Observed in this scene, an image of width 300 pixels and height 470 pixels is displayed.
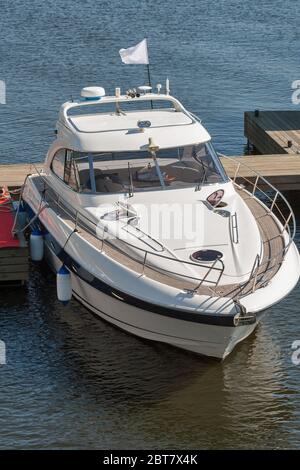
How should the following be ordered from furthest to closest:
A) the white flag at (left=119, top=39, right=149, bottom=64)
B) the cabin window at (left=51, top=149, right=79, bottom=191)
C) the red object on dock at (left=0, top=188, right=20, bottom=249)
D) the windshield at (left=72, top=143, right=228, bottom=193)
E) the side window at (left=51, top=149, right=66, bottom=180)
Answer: the white flag at (left=119, top=39, right=149, bottom=64) → the side window at (left=51, top=149, right=66, bottom=180) → the red object on dock at (left=0, top=188, right=20, bottom=249) → the cabin window at (left=51, top=149, right=79, bottom=191) → the windshield at (left=72, top=143, right=228, bottom=193)

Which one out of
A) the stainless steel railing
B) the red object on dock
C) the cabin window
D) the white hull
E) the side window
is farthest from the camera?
the side window

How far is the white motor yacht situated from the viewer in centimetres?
1370

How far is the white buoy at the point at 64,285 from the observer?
15.5 m

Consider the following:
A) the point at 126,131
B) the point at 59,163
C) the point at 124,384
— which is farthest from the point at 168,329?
the point at 59,163

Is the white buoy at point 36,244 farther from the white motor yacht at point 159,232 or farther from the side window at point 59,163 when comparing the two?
the side window at point 59,163

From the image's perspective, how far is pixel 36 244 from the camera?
17.2m

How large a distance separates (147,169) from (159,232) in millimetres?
1584

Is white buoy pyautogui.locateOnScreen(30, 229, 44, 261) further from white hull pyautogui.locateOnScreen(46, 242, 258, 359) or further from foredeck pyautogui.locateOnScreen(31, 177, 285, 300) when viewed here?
white hull pyautogui.locateOnScreen(46, 242, 258, 359)

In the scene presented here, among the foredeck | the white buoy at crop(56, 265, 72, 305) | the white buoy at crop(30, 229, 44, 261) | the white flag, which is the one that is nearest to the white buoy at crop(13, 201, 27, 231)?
the white buoy at crop(30, 229, 44, 261)

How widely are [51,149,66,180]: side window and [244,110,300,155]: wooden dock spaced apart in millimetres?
7154

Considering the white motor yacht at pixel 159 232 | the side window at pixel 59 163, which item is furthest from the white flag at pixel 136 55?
the side window at pixel 59 163

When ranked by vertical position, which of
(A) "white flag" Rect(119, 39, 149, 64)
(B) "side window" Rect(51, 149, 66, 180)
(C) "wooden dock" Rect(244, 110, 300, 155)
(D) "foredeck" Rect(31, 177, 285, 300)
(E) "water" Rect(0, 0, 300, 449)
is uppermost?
(A) "white flag" Rect(119, 39, 149, 64)

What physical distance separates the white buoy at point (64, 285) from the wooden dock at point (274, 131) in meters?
8.72
